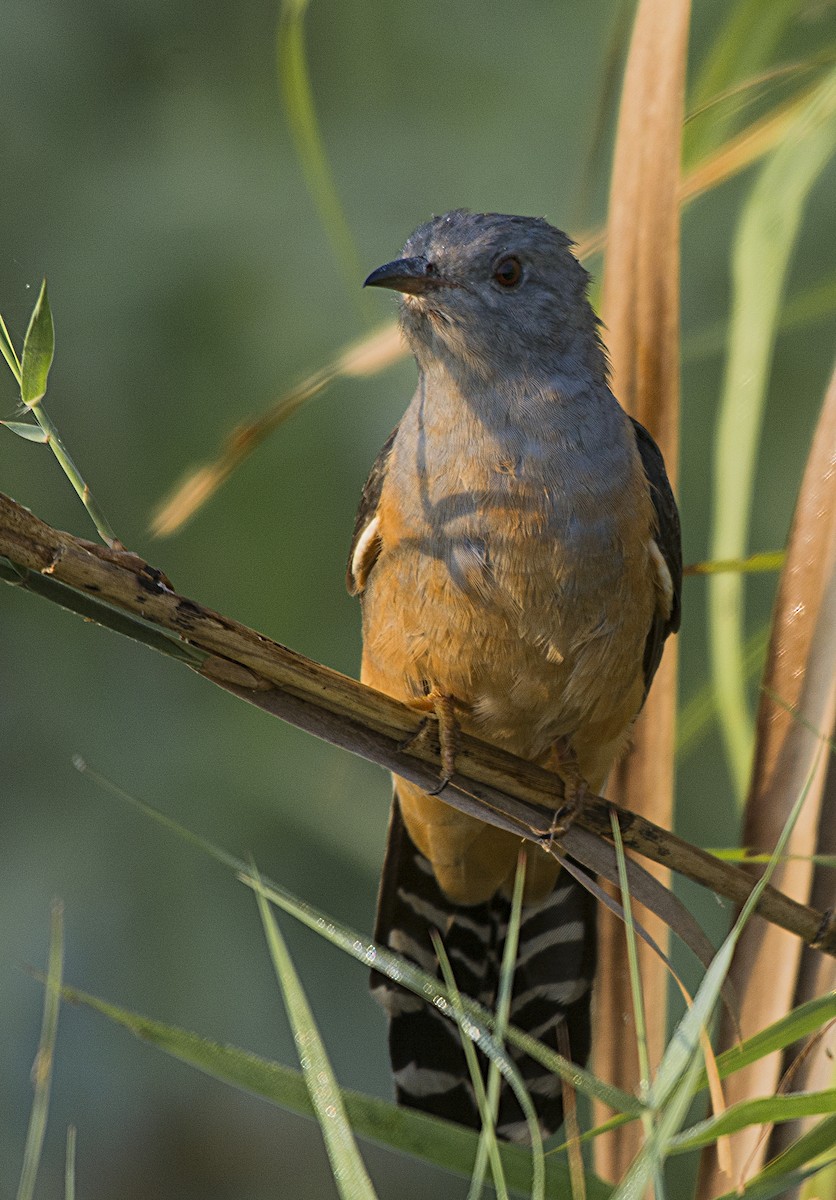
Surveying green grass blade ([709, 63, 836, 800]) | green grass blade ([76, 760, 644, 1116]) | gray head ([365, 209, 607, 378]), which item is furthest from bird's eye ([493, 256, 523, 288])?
green grass blade ([76, 760, 644, 1116])

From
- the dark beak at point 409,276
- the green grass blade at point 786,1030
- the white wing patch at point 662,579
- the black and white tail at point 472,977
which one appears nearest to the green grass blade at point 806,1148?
the green grass blade at point 786,1030

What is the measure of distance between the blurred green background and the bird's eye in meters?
1.80

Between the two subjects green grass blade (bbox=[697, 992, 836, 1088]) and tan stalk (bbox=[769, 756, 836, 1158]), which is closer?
green grass blade (bbox=[697, 992, 836, 1088])

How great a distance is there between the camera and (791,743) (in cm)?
231

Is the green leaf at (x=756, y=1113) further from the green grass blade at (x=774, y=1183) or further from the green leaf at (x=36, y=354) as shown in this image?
the green leaf at (x=36, y=354)

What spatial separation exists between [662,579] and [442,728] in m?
0.71

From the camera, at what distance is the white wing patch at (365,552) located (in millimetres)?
3016

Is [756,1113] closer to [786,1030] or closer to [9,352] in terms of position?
[786,1030]

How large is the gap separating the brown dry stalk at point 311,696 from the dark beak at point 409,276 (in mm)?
986

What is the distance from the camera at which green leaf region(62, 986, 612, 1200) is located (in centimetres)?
152

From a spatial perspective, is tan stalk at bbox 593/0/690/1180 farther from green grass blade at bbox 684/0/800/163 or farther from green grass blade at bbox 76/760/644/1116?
green grass blade at bbox 76/760/644/1116

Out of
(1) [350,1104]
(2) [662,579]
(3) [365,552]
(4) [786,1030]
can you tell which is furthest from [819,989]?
(3) [365,552]

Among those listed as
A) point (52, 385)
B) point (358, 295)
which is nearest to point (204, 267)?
point (52, 385)

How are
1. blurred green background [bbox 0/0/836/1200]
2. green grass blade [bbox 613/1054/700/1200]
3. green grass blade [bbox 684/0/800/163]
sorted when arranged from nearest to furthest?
green grass blade [bbox 613/1054/700/1200]
green grass blade [bbox 684/0/800/163]
blurred green background [bbox 0/0/836/1200]
